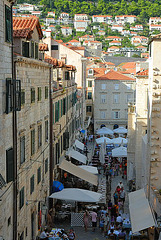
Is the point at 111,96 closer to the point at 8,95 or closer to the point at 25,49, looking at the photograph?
the point at 25,49

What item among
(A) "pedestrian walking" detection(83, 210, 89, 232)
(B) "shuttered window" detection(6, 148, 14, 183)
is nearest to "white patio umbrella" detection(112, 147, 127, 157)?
(A) "pedestrian walking" detection(83, 210, 89, 232)

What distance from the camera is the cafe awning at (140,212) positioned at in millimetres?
18094

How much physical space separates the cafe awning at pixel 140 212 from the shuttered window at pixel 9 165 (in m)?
5.95

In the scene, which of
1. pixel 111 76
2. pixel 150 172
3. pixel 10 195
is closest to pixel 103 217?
pixel 150 172

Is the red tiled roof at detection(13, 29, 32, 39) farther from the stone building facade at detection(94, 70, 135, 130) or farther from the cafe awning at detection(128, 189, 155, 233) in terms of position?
the stone building facade at detection(94, 70, 135, 130)

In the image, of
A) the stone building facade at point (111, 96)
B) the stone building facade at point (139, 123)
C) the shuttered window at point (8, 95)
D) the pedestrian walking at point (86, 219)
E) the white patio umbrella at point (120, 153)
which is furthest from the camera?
the stone building facade at point (111, 96)

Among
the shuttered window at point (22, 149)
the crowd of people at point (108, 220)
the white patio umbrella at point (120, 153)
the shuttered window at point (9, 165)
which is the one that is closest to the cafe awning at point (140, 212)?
the crowd of people at point (108, 220)

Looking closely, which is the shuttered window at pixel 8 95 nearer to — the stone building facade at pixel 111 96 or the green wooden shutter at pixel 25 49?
the green wooden shutter at pixel 25 49

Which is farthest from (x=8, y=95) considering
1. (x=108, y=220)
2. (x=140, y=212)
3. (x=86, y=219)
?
(x=108, y=220)

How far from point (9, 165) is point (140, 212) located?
25.4ft

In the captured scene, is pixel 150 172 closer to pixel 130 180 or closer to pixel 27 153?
pixel 27 153

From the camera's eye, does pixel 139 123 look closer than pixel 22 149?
No

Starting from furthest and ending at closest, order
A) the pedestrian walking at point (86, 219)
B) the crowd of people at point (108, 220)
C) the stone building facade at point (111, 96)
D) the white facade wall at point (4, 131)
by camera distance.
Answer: the stone building facade at point (111, 96)
the pedestrian walking at point (86, 219)
the crowd of people at point (108, 220)
the white facade wall at point (4, 131)

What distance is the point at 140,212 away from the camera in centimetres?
1995
